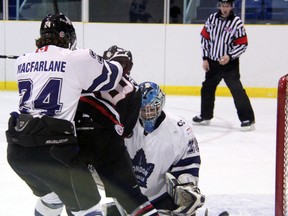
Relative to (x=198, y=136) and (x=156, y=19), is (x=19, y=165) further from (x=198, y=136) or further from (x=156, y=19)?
(x=156, y=19)

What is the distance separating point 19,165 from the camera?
1927 millimetres

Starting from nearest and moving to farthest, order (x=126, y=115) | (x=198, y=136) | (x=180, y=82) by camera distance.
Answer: (x=126, y=115), (x=198, y=136), (x=180, y=82)

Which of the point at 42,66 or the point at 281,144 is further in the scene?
the point at 281,144

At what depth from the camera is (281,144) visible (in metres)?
2.34

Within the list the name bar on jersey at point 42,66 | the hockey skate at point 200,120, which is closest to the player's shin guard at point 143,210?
the name bar on jersey at point 42,66

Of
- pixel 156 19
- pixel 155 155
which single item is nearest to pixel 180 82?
pixel 156 19

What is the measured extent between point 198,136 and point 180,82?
8.17ft

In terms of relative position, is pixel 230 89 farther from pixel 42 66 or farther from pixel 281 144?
pixel 42 66

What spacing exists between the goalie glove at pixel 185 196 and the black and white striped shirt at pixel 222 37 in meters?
3.30

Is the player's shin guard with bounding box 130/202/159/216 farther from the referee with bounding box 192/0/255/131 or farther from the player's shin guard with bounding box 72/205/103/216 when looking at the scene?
the referee with bounding box 192/0/255/131

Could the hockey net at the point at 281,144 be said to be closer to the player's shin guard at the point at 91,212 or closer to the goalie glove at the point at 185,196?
the goalie glove at the point at 185,196

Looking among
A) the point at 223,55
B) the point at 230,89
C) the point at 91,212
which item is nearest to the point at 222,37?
the point at 223,55

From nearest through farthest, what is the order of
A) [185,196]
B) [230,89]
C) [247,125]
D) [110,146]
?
[110,146], [185,196], [247,125], [230,89]

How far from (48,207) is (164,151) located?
1.56ft
